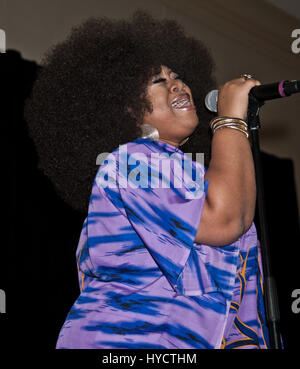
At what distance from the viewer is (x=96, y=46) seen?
5.88ft

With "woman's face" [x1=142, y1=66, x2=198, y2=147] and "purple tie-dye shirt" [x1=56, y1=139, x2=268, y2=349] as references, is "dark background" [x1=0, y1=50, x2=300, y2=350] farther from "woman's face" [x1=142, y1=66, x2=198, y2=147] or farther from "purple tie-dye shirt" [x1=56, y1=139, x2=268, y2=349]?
"purple tie-dye shirt" [x1=56, y1=139, x2=268, y2=349]

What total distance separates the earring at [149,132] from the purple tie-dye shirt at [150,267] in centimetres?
20

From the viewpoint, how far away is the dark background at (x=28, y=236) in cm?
250

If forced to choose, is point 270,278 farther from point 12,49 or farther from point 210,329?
point 12,49

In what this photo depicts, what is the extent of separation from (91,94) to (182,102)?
318 mm

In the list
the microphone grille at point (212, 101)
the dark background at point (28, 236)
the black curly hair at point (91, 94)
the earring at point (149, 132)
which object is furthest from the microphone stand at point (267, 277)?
the dark background at point (28, 236)

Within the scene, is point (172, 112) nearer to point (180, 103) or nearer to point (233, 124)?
point (180, 103)

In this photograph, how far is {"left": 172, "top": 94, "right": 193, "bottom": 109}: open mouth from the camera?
1.55 meters

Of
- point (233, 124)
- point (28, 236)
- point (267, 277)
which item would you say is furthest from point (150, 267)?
point (28, 236)

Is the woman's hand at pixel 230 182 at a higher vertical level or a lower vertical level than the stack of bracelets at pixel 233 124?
lower

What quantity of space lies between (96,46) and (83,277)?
811mm

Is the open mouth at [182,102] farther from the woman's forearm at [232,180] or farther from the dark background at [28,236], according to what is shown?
the dark background at [28,236]

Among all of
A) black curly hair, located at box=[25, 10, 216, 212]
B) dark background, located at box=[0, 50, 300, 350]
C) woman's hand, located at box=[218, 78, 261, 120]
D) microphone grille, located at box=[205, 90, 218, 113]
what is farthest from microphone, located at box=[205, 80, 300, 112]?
dark background, located at box=[0, 50, 300, 350]
